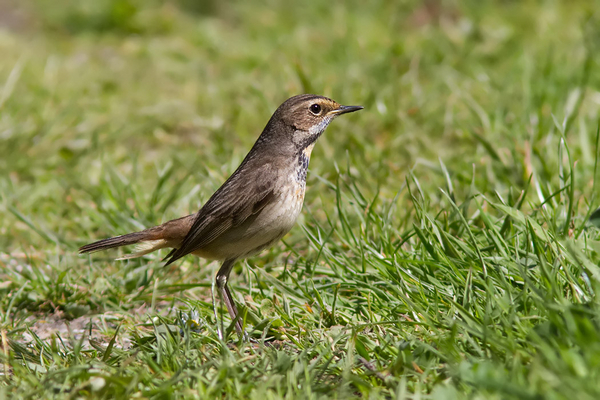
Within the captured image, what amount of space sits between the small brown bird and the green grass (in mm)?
228

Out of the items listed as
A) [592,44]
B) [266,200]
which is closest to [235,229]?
[266,200]

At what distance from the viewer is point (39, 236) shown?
616 centimetres

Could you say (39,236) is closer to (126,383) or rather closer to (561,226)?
(126,383)

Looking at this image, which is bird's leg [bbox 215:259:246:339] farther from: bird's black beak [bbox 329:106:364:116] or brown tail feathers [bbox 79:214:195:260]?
bird's black beak [bbox 329:106:364:116]

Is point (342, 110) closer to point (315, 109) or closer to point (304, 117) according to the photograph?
point (315, 109)

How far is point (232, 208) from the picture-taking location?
4.71 meters

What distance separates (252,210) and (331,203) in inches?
55.3

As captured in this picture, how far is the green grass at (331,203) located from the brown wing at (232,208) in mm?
364

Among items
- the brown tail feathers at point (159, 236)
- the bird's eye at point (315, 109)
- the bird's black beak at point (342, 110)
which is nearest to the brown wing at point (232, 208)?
the brown tail feathers at point (159, 236)

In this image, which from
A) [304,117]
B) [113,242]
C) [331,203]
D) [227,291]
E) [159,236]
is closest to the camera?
[227,291]

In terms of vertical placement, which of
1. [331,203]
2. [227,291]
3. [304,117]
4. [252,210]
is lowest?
[227,291]

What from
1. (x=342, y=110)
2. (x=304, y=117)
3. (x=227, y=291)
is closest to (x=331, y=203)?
(x=342, y=110)

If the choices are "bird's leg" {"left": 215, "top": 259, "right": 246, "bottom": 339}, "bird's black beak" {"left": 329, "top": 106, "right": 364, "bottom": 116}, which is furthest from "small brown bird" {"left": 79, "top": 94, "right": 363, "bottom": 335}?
"bird's black beak" {"left": 329, "top": 106, "right": 364, "bottom": 116}

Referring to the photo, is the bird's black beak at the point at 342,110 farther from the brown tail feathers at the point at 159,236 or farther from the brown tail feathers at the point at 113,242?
the brown tail feathers at the point at 113,242
